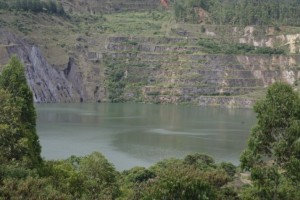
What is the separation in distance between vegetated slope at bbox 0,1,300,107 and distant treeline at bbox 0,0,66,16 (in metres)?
1.75

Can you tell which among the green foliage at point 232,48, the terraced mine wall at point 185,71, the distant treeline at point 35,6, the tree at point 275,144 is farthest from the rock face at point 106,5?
the tree at point 275,144

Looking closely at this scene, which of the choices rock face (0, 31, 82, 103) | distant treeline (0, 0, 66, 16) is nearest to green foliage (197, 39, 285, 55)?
rock face (0, 31, 82, 103)

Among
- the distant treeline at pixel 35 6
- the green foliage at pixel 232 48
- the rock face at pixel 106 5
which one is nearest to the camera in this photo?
the distant treeline at pixel 35 6

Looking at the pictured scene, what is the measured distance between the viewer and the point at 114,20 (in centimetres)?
14675

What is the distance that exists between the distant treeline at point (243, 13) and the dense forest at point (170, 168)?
4468 inches

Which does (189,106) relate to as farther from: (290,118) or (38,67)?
(290,118)

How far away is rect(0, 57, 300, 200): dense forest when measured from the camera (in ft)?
62.1

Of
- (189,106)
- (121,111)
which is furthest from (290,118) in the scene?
(189,106)

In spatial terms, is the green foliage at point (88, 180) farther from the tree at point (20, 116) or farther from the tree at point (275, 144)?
the tree at point (275, 144)

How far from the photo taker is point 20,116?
28375 mm

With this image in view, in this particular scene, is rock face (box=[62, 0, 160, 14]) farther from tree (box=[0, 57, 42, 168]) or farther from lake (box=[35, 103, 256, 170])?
tree (box=[0, 57, 42, 168])

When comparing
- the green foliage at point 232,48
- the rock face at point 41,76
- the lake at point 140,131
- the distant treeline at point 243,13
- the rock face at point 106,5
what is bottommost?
the lake at point 140,131

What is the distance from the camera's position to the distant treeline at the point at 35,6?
12669 cm

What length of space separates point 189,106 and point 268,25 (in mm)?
32939
